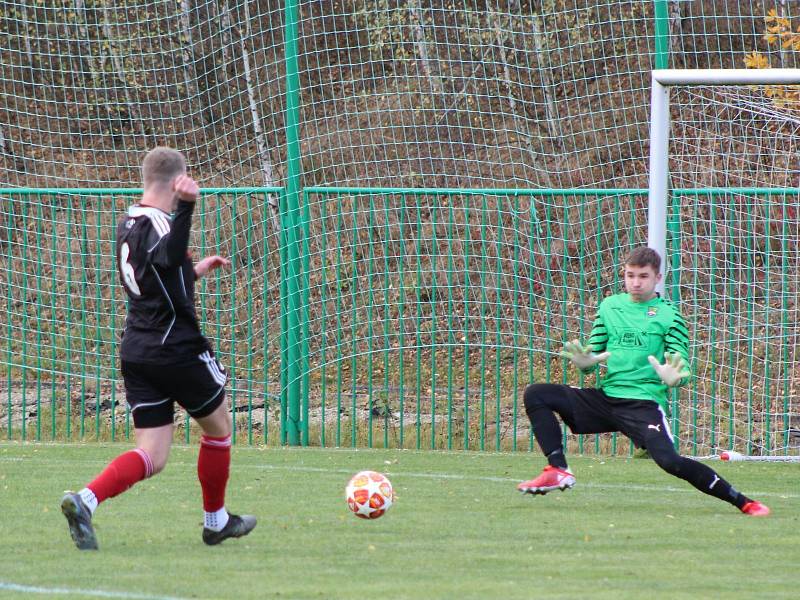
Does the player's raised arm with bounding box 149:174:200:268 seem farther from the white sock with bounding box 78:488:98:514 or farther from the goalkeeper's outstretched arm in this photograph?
the goalkeeper's outstretched arm

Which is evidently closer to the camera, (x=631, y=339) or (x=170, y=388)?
(x=170, y=388)

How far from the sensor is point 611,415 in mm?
7031

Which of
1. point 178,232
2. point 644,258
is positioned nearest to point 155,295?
point 178,232

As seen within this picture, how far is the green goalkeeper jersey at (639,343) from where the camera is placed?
6.95 m

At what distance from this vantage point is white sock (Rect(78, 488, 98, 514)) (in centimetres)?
515

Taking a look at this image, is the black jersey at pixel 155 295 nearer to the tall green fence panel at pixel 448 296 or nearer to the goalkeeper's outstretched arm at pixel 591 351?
the goalkeeper's outstretched arm at pixel 591 351

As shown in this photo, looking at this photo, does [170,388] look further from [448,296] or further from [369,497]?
[448,296]

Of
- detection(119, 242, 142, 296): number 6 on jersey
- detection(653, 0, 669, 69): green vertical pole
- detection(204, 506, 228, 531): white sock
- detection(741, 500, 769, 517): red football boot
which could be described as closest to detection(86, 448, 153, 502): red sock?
detection(204, 506, 228, 531): white sock

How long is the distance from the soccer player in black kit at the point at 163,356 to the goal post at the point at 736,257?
5015 millimetres

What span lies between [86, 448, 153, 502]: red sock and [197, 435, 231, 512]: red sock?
0.22 meters

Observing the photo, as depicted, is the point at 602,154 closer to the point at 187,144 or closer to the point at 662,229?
the point at 662,229

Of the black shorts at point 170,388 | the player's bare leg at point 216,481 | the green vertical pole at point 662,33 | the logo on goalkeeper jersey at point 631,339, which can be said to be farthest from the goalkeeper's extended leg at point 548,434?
the green vertical pole at point 662,33

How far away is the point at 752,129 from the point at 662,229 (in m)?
1.72

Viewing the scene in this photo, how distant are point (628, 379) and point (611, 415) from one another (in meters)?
0.21
